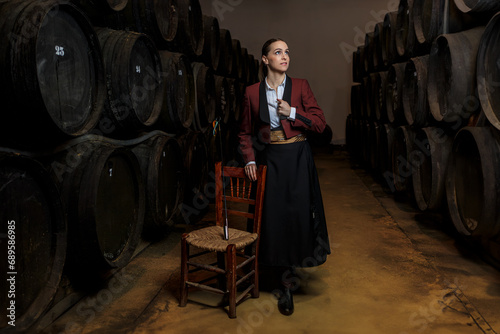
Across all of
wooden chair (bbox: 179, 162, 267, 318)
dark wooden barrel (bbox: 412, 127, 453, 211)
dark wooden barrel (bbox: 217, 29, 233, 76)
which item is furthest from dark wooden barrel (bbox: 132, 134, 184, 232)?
dark wooden barrel (bbox: 217, 29, 233, 76)

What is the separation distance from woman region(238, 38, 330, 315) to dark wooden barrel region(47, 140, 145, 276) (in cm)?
86

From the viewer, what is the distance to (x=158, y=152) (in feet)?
10.9

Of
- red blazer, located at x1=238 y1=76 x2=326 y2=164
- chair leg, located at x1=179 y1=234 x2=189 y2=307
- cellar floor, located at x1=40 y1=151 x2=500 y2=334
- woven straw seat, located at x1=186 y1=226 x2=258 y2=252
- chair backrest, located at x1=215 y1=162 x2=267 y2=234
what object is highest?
red blazer, located at x1=238 y1=76 x2=326 y2=164

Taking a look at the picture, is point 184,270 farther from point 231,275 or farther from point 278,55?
point 278,55

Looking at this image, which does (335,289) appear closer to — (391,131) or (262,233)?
(262,233)

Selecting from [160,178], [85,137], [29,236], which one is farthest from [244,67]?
[29,236]

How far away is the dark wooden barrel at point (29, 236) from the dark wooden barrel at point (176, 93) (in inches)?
72.8

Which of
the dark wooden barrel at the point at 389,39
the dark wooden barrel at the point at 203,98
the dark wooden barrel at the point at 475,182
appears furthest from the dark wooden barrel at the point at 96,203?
the dark wooden barrel at the point at 389,39

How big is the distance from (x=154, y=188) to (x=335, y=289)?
154 centimetres

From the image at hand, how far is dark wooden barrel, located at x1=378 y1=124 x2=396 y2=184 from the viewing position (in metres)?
5.24

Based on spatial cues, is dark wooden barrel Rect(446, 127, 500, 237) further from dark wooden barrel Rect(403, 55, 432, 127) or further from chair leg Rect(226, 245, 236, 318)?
chair leg Rect(226, 245, 236, 318)

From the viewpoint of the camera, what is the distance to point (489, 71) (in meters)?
2.81

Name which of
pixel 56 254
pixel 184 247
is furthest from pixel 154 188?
pixel 56 254

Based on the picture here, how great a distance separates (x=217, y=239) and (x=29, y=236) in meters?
0.96
